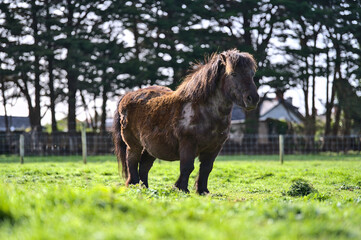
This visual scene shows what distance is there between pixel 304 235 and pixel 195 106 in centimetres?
336

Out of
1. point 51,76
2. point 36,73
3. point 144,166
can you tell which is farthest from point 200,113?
point 51,76

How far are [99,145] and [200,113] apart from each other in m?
18.8

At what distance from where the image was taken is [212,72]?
5.94 meters

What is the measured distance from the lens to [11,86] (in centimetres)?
2816

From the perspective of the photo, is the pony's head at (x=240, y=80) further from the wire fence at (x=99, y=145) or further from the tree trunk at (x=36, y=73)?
the tree trunk at (x=36, y=73)

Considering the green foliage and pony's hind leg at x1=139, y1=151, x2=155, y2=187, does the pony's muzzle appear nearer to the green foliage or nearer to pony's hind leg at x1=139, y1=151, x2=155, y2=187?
the green foliage

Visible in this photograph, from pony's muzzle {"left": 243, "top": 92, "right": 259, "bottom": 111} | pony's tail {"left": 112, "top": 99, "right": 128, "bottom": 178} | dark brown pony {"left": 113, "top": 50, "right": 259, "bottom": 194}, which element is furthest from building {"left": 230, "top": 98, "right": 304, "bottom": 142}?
pony's muzzle {"left": 243, "top": 92, "right": 259, "bottom": 111}

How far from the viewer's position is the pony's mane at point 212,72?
5.68 meters

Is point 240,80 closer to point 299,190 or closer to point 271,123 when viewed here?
point 299,190

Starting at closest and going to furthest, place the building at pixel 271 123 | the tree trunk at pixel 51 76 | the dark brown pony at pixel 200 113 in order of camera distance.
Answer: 1. the dark brown pony at pixel 200 113
2. the tree trunk at pixel 51 76
3. the building at pixel 271 123

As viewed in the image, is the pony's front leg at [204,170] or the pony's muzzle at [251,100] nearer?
the pony's muzzle at [251,100]

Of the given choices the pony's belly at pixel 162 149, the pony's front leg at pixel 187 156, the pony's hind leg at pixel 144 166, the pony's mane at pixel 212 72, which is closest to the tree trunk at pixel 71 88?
the pony's hind leg at pixel 144 166

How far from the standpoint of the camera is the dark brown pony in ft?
18.6

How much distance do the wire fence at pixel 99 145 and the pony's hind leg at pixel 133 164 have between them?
15375 millimetres
